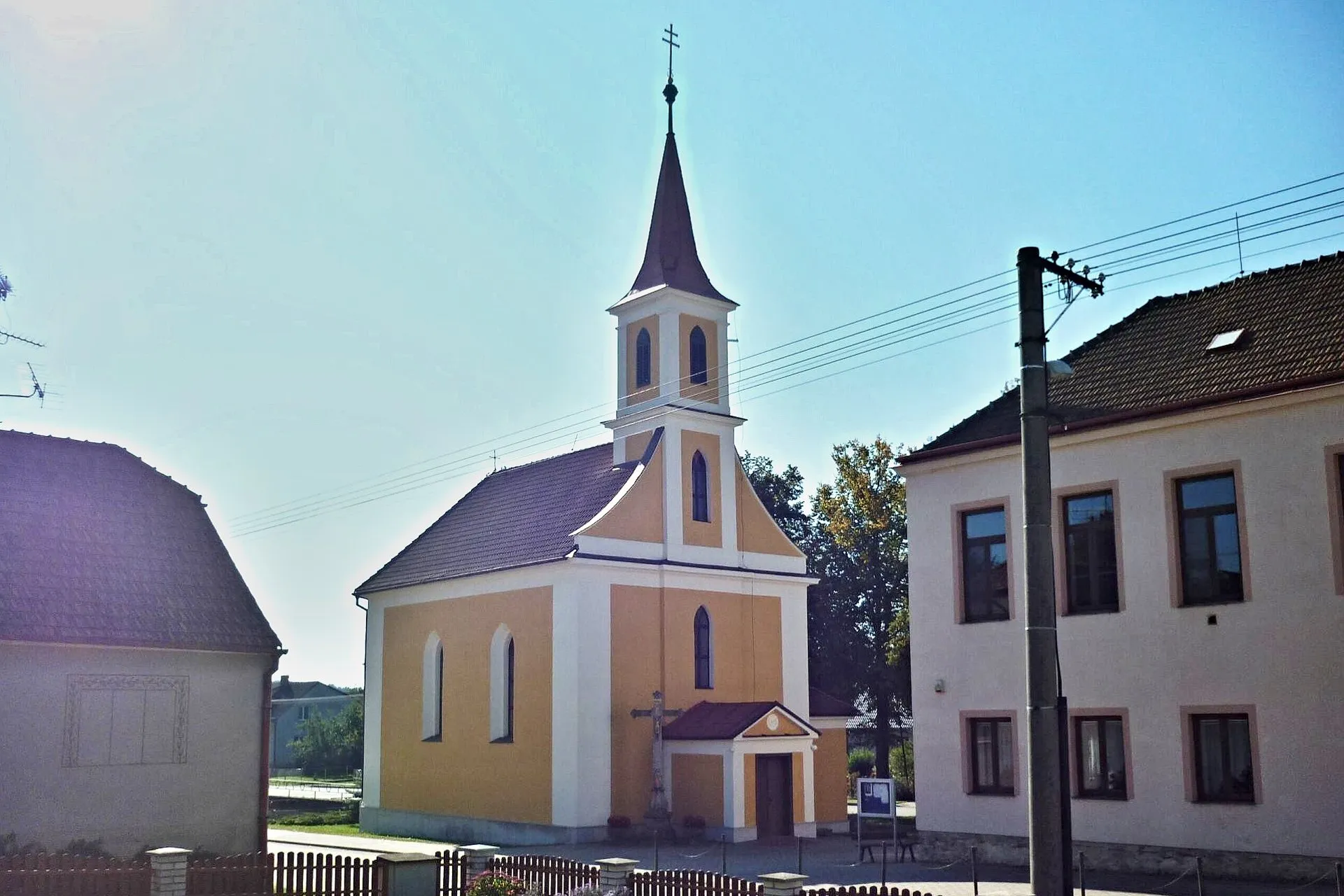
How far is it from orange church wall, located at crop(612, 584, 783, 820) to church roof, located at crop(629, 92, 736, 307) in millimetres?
8407

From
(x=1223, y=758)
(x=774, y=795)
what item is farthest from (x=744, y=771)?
(x=1223, y=758)

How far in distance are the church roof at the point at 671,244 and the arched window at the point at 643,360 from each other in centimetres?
135

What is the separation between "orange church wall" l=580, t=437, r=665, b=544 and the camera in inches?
1313

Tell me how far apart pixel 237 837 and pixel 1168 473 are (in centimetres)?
1772

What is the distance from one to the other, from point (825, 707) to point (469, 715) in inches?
384

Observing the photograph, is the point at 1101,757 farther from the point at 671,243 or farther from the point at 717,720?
the point at 671,243

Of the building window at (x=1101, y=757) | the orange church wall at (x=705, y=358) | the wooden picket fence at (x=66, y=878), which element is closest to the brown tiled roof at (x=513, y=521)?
the orange church wall at (x=705, y=358)

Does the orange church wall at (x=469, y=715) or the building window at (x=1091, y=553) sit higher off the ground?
the building window at (x=1091, y=553)

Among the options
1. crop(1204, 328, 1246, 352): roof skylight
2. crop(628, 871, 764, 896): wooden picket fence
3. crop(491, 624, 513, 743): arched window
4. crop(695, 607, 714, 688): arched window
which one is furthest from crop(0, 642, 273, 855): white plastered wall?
crop(1204, 328, 1246, 352): roof skylight

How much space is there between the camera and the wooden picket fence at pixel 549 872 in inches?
696

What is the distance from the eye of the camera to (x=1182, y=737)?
19.2 m

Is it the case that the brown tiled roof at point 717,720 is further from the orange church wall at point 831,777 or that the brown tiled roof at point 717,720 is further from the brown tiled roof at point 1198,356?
the brown tiled roof at point 1198,356

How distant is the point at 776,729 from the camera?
31891mm

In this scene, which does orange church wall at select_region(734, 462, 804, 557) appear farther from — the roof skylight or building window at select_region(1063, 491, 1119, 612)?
the roof skylight
